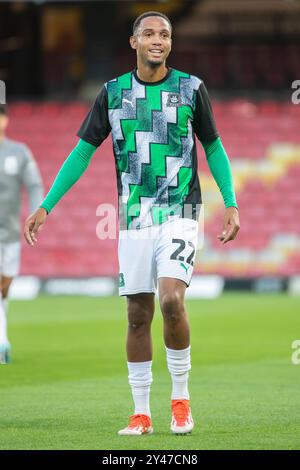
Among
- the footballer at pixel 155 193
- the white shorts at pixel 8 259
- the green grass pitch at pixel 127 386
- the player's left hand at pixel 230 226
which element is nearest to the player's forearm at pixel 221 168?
the footballer at pixel 155 193

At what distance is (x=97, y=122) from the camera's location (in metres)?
6.99

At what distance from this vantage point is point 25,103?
93.2 feet

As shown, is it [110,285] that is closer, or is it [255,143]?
[110,285]

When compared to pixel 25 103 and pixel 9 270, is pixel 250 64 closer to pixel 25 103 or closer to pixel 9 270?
pixel 25 103

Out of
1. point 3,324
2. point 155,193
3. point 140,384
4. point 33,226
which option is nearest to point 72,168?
point 33,226

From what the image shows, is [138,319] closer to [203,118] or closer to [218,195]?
[203,118]

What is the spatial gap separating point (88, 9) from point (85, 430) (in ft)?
71.9

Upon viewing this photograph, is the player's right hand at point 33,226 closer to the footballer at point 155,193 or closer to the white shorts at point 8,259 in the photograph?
the footballer at point 155,193

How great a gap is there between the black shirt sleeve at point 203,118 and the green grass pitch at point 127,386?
176 centimetres

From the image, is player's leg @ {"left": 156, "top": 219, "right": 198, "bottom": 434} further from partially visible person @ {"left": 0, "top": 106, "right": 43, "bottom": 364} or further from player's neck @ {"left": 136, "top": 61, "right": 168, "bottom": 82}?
partially visible person @ {"left": 0, "top": 106, "right": 43, "bottom": 364}

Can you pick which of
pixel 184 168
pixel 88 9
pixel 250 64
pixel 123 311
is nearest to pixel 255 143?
pixel 250 64

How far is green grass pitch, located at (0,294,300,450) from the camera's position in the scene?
670 centimetres

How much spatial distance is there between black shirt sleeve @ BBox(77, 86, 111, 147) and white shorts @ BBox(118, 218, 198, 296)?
2.01 feet

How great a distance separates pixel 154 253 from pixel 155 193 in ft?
1.16
